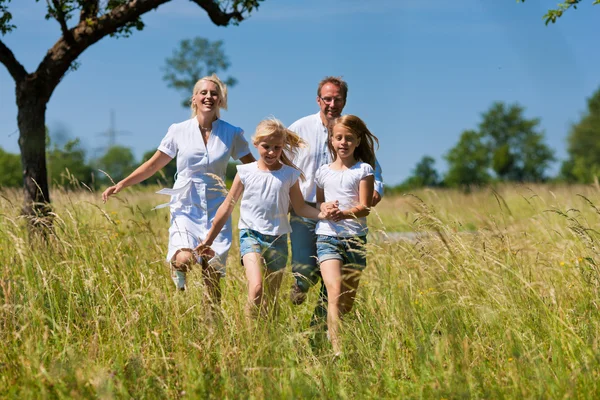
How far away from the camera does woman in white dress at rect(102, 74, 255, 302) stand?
4.90 metres

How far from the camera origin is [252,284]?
432 centimetres

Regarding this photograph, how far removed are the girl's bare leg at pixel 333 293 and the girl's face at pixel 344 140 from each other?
761 millimetres

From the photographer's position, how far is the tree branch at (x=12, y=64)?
8547mm

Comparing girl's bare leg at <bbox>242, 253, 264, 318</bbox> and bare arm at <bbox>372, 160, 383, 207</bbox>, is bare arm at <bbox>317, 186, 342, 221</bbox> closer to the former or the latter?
bare arm at <bbox>372, 160, 383, 207</bbox>

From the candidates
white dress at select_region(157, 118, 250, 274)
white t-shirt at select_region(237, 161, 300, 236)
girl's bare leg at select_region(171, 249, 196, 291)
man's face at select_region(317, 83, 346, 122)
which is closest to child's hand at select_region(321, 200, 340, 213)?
white t-shirt at select_region(237, 161, 300, 236)

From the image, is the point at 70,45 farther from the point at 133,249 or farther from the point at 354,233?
→ the point at 354,233

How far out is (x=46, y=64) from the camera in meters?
8.59

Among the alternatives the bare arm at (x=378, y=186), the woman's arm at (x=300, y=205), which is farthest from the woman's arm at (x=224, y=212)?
the bare arm at (x=378, y=186)

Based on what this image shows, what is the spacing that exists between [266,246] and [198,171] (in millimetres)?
944

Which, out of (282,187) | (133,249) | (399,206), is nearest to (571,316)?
(282,187)

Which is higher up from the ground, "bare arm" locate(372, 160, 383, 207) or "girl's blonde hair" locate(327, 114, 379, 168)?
"girl's blonde hair" locate(327, 114, 379, 168)

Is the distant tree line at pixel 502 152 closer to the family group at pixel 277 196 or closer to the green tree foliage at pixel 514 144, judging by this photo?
the green tree foliage at pixel 514 144

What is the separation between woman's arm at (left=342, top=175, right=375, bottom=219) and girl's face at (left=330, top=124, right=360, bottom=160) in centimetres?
23

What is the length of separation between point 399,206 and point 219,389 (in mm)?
13985
